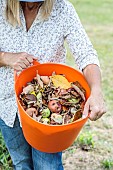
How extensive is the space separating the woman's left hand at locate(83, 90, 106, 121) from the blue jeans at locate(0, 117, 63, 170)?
0.44 metres

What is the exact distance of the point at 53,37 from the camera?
1779 millimetres

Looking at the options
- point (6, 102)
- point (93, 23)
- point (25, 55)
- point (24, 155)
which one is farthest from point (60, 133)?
point (93, 23)

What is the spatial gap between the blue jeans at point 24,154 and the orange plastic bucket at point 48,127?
235 mm

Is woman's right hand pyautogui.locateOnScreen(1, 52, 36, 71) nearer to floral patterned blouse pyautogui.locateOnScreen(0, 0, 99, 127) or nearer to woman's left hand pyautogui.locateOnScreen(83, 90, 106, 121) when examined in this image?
floral patterned blouse pyautogui.locateOnScreen(0, 0, 99, 127)

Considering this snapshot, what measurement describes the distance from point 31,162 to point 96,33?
5.35 m

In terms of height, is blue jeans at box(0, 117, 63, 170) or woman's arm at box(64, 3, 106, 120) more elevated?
woman's arm at box(64, 3, 106, 120)

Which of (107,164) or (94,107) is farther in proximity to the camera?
(107,164)

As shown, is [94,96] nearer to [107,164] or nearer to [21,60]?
[21,60]

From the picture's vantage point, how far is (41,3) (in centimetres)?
176

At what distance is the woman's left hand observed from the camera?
1.51m

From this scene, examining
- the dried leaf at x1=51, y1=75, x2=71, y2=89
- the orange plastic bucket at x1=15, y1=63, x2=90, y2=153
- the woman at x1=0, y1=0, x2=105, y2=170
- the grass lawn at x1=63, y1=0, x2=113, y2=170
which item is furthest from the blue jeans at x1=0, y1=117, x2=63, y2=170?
the grass lawn at x1=63, y1=0, x2=113, y2=170

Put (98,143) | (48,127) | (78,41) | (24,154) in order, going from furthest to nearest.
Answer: (98,143) < (24,154) < (78,41) < (48,127)

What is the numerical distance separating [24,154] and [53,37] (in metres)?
0.66

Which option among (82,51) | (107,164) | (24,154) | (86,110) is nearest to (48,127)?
(86,110)
